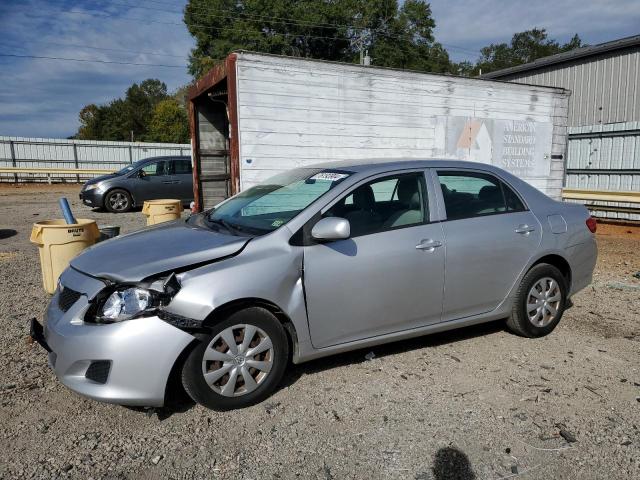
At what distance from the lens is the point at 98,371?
2.83 metres

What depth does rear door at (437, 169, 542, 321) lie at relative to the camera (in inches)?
151

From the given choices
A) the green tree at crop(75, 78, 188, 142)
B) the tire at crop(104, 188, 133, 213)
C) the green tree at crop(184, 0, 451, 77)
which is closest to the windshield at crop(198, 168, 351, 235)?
the tire at crop(104, 188, 133, 213)

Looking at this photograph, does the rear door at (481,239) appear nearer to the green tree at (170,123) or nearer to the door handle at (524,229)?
the door handle at (524,229)

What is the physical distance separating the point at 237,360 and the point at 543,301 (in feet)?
9.12

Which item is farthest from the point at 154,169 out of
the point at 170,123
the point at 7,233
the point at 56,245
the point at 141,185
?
the point at 170,123

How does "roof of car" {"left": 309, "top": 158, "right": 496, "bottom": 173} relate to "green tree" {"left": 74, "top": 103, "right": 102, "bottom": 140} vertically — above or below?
below

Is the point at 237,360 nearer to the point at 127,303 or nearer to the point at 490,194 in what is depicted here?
the point at 127,303

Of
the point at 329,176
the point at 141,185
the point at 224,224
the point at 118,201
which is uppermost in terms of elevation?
the point at 329,176

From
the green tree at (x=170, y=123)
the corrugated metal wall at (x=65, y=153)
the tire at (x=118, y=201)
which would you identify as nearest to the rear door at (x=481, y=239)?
the tire at (x=118, y=201)

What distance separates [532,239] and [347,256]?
1.79 meters

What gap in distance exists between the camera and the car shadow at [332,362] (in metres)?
3.16

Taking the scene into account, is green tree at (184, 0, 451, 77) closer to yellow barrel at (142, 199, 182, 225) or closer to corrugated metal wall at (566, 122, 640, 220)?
corrugated metal wall at (566, 122, 640, 220)

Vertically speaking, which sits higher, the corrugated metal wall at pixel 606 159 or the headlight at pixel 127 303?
the corrugated metal wall at pixel 606 159

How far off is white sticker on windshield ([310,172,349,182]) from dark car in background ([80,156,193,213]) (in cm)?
1052
